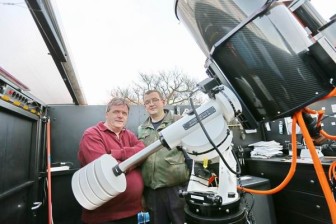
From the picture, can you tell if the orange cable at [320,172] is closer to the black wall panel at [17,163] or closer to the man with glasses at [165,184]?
the man with glasses at [165,184]

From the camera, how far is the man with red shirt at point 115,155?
1308 millimetres

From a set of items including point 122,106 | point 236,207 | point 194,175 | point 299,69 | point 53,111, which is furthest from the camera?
point 53,111

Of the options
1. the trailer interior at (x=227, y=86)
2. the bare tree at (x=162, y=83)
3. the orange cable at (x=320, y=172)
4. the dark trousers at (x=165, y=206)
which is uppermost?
the bare tree at (x=162, y=83)

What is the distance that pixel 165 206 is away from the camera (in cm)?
154

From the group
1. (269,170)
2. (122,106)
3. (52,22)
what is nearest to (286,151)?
(269,170)

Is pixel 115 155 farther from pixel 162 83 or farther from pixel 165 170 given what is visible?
pixel 162 83

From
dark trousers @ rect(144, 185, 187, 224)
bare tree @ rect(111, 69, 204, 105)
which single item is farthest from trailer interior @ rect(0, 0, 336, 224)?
bare tree @ rect(111, 69, 204, 105)

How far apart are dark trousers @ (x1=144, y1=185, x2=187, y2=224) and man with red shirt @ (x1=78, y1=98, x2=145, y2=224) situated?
0.42 ft

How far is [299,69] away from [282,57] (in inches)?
2.0

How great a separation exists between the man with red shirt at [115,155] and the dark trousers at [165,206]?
127mm

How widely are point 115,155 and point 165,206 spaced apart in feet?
2.00

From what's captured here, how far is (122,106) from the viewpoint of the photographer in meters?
1.60

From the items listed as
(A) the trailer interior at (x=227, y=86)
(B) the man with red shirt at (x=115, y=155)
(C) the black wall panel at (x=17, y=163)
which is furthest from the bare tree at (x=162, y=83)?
(B) the man with red shirt at (x=115, y=155)

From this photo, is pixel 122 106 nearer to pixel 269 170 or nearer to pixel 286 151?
pixel 269 170
